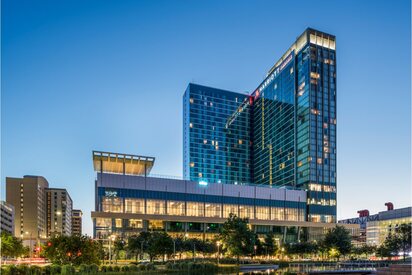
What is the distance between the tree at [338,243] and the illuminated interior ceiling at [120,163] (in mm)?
52791

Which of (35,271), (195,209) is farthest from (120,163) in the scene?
(35,271)

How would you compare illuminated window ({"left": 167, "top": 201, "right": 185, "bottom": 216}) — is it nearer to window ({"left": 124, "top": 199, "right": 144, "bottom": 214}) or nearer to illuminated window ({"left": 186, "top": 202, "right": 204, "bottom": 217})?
illuminated window ({"left": 186, "top": 202, "right": 204, "bottom": 217})

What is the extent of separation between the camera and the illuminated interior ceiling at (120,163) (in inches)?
4205

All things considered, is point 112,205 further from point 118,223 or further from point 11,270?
point 11,270

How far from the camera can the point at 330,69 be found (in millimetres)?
148250

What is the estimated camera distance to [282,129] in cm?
16138

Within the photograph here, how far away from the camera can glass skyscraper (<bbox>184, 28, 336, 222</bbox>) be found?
140m

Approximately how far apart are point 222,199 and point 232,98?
88.1 m

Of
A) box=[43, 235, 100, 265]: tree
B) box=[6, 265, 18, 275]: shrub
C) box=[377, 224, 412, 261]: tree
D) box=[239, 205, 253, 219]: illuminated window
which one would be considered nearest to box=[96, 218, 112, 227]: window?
box=[239, 205, 253, 219]: illuminated window

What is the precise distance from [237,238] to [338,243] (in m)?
35.3

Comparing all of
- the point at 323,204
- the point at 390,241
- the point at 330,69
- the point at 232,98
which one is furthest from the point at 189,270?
the point at 232,98

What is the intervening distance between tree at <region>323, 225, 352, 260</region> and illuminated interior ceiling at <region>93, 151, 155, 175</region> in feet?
173

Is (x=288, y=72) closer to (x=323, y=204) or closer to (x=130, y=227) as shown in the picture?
(x=323, y=204)

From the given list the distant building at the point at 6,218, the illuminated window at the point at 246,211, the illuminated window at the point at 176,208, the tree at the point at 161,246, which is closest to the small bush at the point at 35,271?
the tree at the point at 161,246
